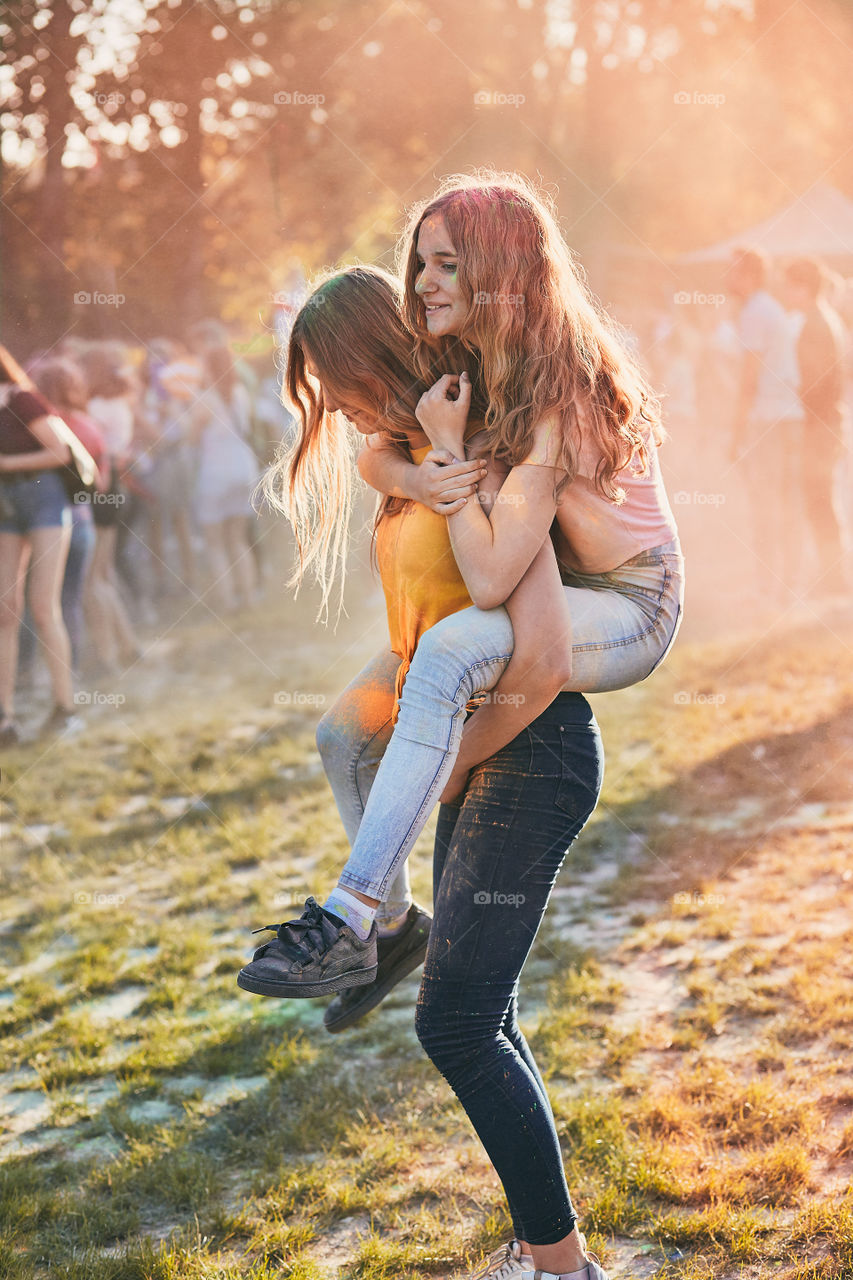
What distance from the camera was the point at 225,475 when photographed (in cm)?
900

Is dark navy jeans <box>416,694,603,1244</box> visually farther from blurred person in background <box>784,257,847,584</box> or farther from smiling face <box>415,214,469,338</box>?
blurred person in background <box>784,257,847,584</box>

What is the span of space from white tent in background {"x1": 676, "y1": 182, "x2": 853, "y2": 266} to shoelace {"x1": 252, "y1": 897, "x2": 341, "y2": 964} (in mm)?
10280

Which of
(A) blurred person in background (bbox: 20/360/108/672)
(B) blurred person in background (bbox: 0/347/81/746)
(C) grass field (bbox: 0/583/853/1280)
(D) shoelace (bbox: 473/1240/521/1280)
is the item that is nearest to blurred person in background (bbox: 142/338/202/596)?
(A) blurred person in background (bbox: 20/360/108/672)

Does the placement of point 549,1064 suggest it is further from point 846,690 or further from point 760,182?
point 760,182

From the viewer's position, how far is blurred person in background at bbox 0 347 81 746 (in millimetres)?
5633

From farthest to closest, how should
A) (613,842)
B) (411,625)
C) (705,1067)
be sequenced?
(613,842) < (705,1067) < (411,625)

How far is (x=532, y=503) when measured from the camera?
1839 mm

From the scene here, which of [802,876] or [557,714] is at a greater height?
[557,714]

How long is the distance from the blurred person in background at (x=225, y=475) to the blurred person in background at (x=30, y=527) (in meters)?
2.77

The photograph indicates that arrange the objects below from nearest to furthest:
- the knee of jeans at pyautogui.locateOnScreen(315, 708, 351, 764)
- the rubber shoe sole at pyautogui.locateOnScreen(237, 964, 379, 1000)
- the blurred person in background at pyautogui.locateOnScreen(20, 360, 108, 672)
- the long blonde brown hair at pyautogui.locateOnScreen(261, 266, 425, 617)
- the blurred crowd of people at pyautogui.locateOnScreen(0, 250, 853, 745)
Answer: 1. the rubber shoe sole at pyautogui.locateOnScreen(237, 964, 379, 1000)
2. the long blonde brown hair at pyautogui.locateOnScreen(261, 266, 425, 617)
3. the knee of jeans at pyautogui.locateOnScreen(315, 708, 351, 764)
4. the blurred crowd of people at pyautogui.locateOnScreen(0, 250, 853, 745)
5. the blurred person in background at pyautogui.locateOnScreen(20, 360, 108, 672)

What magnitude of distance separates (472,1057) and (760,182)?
497 inches

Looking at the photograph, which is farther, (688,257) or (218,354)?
(688,257)

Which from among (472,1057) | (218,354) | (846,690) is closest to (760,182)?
(218,354)

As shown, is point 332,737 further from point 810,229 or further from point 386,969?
point 810,229
